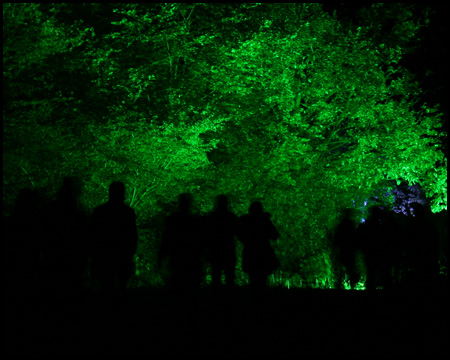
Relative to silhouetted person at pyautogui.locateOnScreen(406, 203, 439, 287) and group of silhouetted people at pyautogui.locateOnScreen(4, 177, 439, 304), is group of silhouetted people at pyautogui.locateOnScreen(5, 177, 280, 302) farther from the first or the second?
silhouetted person at pyautogui.locateOnScreen(406, 203, 439, 287)

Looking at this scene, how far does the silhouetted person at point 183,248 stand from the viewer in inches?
290

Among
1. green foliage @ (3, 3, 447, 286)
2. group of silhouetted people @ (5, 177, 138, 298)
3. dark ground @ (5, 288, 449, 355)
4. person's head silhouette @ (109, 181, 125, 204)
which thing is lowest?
dark ground @ (5, 288, 449, 355)

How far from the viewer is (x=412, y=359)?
4488 millimetres

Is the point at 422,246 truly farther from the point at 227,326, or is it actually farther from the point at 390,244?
the point at 227,326

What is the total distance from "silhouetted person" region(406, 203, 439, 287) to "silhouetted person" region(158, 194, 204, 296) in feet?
13.7

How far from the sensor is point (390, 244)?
381 inches

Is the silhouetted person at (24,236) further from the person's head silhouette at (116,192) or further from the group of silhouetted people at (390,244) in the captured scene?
the group of silhouetted people at (390,244)

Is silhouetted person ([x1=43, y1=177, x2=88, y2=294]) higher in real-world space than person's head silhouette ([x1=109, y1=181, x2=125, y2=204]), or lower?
lower

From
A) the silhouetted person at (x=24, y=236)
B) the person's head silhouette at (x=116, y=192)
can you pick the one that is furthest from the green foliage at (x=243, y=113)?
the person's head silhouette at (x=116, y=192)

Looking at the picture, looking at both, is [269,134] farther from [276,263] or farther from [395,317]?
[395,317]

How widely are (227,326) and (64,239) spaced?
2.64 meters

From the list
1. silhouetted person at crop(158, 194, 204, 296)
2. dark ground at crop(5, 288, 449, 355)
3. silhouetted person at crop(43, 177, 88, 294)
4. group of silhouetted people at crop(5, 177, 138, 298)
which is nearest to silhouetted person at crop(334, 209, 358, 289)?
dark ground at crop(5, 288, 449, 355)

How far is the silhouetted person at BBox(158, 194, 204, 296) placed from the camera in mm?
7359

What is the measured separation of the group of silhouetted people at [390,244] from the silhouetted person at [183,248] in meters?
3.81
